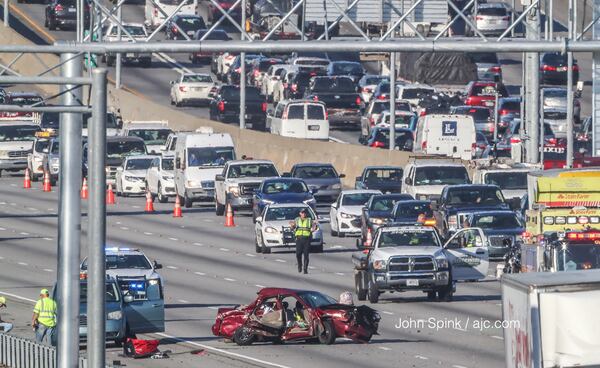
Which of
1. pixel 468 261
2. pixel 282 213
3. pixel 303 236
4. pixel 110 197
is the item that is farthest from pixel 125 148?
pixel 468 261

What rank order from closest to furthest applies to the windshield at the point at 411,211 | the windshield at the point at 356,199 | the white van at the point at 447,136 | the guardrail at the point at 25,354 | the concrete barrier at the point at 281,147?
the guardrail at the point at 25,354 < the windshield at the point at 411,211 < the windshield at the point at 356,199 < the white van at the point at 447,136 < the concrete barrier at the point at 281,147

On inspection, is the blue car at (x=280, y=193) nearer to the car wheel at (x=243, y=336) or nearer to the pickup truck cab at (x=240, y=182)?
the pickup truck cab at (x=240, y=182)

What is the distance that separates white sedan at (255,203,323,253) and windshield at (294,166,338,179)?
10266 mm

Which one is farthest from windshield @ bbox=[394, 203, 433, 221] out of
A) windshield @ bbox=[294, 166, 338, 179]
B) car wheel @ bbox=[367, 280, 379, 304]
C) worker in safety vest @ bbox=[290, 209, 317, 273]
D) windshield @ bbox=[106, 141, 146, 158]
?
windshield @ bbox=[106, 141, 146, 158]

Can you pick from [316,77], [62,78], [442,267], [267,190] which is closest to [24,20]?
[316,77]

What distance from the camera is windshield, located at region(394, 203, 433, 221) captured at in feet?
158

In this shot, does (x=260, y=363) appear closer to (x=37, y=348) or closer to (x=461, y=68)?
(x=37, y=348)

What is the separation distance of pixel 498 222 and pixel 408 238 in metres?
6.12

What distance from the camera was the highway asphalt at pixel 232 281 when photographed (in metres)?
32.9

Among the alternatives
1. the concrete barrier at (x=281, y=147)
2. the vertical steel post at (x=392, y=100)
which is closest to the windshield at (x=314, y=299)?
the concrete barrier at (x=281, y=147)

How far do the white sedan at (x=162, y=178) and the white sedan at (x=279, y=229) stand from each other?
11.6m

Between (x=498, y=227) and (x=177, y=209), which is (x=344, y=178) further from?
(x=498, y=227)

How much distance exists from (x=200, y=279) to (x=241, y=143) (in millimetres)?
23877

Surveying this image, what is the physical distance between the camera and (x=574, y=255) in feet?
112
